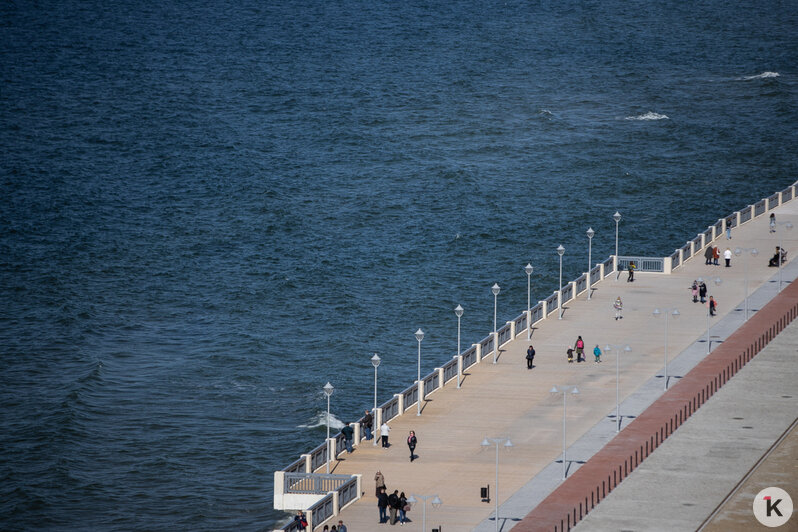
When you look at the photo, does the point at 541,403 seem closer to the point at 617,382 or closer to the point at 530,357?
the point at 617,382

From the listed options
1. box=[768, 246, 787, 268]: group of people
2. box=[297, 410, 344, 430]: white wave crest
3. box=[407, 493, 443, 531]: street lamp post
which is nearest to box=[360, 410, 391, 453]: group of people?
box=[407, 493, 443, 531]: street lamp post

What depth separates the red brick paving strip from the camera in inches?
2325

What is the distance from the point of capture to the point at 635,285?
3745 inches

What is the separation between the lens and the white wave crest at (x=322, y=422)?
8150 centimetres

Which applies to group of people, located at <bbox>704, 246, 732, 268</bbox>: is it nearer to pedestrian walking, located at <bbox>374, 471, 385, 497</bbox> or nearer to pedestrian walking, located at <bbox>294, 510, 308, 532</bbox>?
pedestrian walking, located at <bbox>374, 471, 385, 497</bbox>

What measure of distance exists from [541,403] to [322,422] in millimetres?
13711

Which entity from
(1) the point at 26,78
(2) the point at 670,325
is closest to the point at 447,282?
(2) the point at 670,325

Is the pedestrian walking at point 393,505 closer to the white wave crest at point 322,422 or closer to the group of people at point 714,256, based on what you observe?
the white wave crest at point 322,422

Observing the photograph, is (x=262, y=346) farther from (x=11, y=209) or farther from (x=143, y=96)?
(x=143, y=96)

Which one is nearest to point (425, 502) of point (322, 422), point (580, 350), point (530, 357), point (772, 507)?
point (772, 507)

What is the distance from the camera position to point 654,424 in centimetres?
6919

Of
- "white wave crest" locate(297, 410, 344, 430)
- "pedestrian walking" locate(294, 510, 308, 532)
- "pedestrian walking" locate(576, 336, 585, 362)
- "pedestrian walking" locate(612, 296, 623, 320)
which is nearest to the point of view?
"pedestrian walking" locate(294, 510, 308, 532)

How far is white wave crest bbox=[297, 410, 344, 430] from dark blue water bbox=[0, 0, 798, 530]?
33cm

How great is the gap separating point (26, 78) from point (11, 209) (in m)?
61.2
